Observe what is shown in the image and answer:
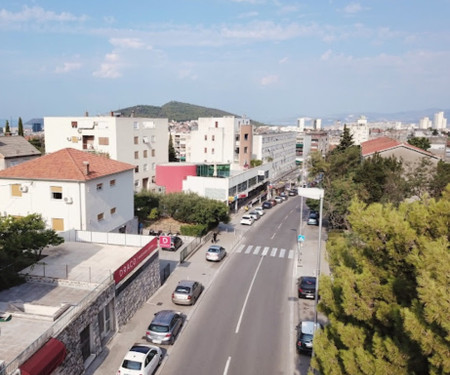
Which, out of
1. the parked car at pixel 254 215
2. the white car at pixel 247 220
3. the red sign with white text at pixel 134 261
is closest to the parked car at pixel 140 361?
the red sign with white text at pixel 134 261

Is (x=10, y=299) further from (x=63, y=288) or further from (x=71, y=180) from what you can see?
(x=71, y=180)

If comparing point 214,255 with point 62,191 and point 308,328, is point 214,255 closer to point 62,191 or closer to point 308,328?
point 62,191

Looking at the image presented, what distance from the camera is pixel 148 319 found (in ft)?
68.2

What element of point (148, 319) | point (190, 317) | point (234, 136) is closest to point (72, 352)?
point (148, 319)

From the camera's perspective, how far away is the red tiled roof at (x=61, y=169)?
26453 millimetres

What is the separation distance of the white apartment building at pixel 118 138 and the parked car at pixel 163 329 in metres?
35.9

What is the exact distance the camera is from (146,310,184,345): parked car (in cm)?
1817

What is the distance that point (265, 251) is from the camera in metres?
35.7

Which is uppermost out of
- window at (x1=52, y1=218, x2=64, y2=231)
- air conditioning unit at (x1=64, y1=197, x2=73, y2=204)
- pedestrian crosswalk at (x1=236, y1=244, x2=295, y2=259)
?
air conditioning unit at (x1=64, y1=197, x2=73, y2=204)

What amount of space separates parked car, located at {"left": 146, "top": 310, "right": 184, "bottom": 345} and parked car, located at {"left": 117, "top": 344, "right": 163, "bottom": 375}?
1.66 metres

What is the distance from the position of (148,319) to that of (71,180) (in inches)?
436

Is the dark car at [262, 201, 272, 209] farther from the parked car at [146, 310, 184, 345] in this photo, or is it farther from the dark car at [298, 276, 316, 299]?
the parked car at [146, 310, 184, 345]

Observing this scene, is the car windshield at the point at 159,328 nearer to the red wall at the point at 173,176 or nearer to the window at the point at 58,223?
the window at the point at 58,223

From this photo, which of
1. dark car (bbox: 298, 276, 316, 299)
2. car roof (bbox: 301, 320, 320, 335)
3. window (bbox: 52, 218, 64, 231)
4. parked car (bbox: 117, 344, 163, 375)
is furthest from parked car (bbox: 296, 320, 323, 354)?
window (bbox: 52, 218, 64, 231)
